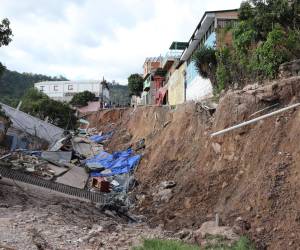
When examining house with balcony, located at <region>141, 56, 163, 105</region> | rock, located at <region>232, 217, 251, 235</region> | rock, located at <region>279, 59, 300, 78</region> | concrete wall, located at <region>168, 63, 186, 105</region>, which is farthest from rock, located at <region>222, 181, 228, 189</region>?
house with balcony, located at <region>141, 56, 163, 105</region>

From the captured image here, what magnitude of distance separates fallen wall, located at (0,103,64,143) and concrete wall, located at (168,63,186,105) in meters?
9.79

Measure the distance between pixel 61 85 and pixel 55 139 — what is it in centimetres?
6569

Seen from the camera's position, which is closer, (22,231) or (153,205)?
(22,231)

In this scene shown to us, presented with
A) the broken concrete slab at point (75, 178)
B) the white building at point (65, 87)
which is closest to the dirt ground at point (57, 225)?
the broken concrete slab at point (75, 178)

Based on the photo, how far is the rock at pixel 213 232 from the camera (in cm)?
1099

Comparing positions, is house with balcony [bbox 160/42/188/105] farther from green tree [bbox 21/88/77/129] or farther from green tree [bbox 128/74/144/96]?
green tree [bbox 128/74/144/96]

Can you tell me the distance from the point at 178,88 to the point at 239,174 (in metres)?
24.9

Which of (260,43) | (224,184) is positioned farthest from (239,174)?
(260,43)

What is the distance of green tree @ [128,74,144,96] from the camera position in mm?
73125

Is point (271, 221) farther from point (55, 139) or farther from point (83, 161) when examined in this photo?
point (55, 139)

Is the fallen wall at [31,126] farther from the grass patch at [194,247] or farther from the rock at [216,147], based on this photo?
the grass patch at [194,247]

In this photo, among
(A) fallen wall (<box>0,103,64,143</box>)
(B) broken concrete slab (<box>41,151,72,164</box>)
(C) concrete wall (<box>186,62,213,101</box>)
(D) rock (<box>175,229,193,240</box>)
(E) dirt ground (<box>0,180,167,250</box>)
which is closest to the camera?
(E) dirt ground (<box>0,180,167,250</box>)

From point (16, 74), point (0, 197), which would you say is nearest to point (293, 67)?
point (0, 197)

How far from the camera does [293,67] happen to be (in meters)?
14.9
